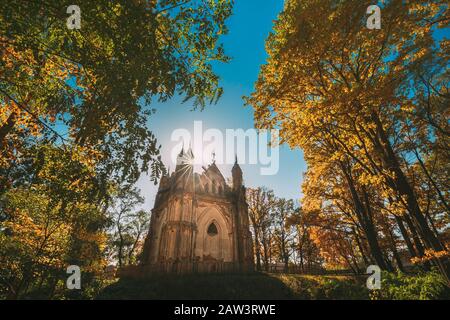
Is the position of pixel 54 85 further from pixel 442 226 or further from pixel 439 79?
pixel 442 226

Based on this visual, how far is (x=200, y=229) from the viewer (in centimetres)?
2170

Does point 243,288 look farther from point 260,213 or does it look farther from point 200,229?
point 260,213

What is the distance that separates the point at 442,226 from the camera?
18312mm

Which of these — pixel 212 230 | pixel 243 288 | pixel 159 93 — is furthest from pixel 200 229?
pixel 159 93

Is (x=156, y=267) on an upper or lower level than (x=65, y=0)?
lower

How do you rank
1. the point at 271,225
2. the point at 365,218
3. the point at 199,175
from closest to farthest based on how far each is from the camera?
the point at 365,218
the point at 199,175
the point at 271,225

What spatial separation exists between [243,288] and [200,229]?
9.31 meters

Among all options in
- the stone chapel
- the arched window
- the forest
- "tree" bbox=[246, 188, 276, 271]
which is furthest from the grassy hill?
"tree" bbox=[246, 188, 276, 271]

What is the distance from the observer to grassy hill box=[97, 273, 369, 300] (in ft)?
35.2

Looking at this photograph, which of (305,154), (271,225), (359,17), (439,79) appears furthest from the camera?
(271,225)
